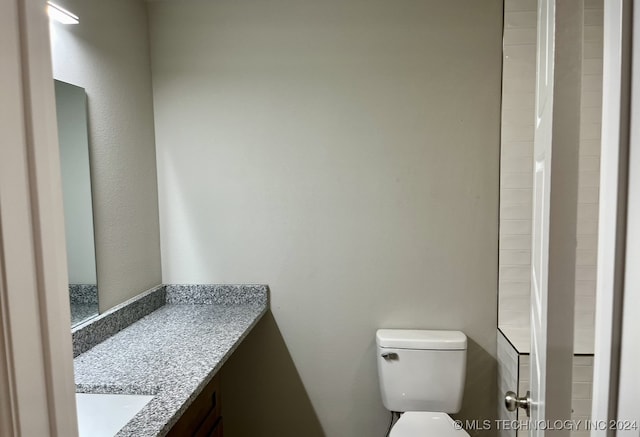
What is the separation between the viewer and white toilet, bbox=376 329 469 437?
187 centimetres

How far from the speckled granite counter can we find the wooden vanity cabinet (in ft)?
0.34

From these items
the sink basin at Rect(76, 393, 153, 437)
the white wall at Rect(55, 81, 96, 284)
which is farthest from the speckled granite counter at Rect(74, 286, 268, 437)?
the white wall at Rect(55, 81, 96, 284)

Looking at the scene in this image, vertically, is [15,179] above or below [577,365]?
above

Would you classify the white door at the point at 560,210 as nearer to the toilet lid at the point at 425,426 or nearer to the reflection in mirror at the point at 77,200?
the toilet lid at the point at 425,426

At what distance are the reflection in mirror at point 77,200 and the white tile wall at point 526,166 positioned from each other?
1.81 meters

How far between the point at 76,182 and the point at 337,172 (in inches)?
43.8

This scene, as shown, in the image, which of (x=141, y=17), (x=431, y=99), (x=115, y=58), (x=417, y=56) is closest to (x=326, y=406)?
(x=431, y=99)

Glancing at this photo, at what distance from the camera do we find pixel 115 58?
1763 mm

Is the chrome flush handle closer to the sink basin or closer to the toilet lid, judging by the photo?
the toilet lid

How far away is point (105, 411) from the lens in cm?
117

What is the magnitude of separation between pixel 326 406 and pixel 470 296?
0.93 m

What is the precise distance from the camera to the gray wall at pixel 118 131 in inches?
62.1

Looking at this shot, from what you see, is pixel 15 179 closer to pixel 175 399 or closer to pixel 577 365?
pixel 175 399

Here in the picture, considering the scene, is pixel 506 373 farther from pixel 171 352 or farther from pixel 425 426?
pixel 171 352
